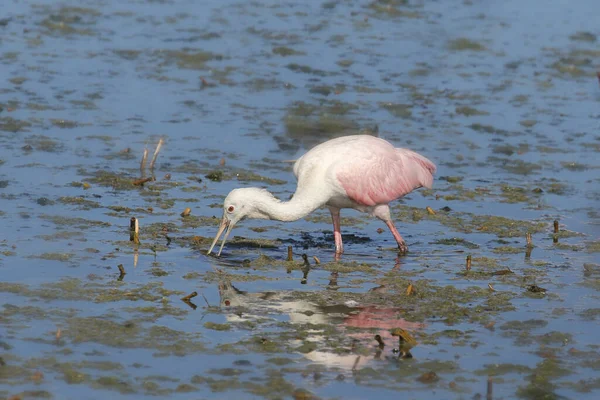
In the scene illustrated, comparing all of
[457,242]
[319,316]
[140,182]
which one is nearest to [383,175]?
[457,242]

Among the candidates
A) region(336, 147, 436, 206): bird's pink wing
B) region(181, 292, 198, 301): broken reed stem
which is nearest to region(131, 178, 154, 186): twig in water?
region(336, 147, 436, 206): bird's pink wing

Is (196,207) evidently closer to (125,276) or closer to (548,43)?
(125,276)

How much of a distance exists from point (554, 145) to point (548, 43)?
16.8 ft

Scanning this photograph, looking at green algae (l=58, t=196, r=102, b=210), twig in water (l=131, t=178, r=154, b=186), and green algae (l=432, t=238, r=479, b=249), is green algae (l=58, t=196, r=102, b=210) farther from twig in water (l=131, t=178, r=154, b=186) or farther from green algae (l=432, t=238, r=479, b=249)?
green algae (l=432, t=238, r=479, b=249)

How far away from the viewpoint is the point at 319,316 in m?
8.88

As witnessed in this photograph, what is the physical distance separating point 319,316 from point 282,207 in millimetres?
1772

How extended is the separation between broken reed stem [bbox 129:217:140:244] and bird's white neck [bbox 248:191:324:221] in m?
0.96

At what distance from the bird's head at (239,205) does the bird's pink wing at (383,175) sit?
73 centimetres

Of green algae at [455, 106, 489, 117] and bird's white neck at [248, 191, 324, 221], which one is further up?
green algae at [455, 106, 489, 117]

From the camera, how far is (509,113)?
52.0ft

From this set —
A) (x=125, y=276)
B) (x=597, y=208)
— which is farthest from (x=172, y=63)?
(x=125, y=276)

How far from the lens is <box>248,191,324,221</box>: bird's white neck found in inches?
410

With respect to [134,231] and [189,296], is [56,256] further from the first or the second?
[189,296]

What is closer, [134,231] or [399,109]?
[134,231]
